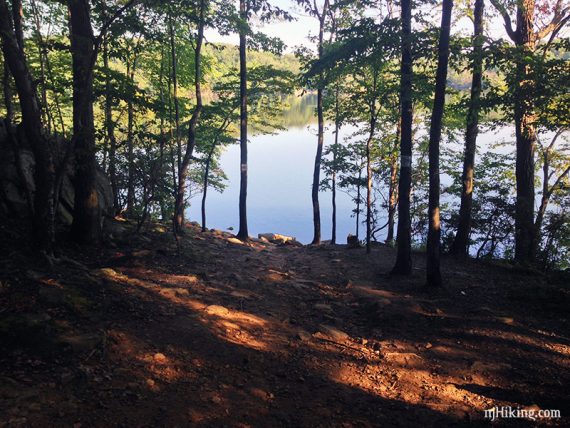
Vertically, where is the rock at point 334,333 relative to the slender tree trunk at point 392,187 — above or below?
below

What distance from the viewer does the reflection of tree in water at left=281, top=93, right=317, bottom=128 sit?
288 ft

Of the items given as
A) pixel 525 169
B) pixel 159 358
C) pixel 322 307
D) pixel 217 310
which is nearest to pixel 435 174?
pixel 322 307

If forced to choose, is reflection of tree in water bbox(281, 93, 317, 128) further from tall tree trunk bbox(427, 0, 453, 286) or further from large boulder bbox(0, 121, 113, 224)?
tall tree trunk bbox(427, 0, 453, 286)

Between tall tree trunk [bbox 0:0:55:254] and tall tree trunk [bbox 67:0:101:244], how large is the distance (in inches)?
26.6

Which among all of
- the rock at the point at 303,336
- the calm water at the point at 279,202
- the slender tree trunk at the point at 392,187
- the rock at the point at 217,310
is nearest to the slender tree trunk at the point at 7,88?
the rock at the point at 217,310

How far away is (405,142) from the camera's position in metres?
10.1

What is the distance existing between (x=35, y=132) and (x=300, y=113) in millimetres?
109822

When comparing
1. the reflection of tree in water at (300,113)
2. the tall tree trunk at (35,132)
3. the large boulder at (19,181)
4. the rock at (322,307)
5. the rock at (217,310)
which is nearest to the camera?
the tall tree trunk at (35,132)

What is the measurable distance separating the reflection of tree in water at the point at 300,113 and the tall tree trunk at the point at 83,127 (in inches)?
2819

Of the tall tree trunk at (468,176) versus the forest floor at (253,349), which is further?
the tall tree trunk at (468,176)

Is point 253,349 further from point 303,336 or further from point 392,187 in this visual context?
point 392,187

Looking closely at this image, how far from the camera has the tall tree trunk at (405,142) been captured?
954 centimetres

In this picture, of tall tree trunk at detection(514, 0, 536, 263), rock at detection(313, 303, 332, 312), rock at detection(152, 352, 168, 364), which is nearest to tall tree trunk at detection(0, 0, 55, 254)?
rock at detection(152, 352, 168, 364)

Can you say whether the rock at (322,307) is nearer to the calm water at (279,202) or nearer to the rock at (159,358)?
the rock at (159,358)
